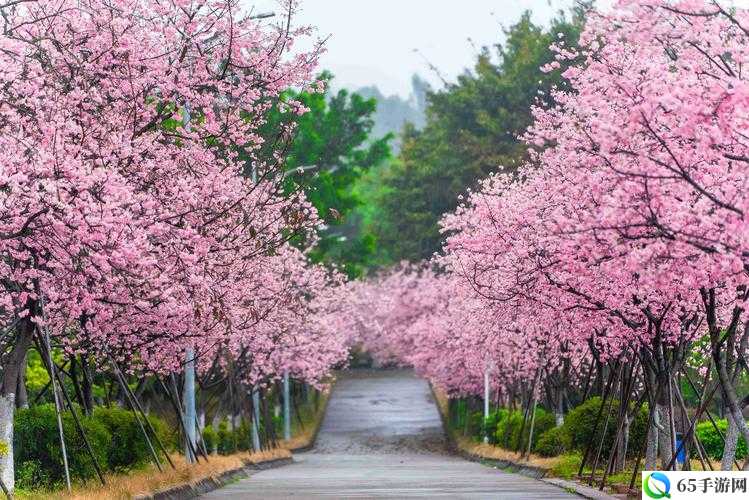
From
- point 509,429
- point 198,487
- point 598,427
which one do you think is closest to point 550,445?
point 509,429

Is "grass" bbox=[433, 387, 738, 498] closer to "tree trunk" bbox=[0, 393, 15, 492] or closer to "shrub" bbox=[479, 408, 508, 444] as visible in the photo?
"shrub" bbox=[479, 408, 508, 444]

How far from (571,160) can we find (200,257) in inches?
238

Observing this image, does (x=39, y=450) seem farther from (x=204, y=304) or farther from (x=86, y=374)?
(x=86, y=374)

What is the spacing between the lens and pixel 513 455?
42.8m

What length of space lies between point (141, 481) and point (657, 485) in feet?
30.3

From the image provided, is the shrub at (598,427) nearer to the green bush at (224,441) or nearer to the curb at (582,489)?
the curb at (582,489)

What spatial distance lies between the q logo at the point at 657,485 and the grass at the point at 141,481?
7237 millimetres

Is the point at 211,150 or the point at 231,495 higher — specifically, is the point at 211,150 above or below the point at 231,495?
above

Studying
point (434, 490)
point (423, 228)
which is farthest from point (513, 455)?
point (423, 228)

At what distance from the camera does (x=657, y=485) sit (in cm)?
1691

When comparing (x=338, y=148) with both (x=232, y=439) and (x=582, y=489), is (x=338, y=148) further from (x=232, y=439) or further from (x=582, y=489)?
(x=582, y=489)

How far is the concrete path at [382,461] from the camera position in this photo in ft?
83.0

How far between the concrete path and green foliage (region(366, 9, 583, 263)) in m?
10.6

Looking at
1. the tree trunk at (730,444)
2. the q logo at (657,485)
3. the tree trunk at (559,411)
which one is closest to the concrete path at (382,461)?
the tree trunk at (559,411)
